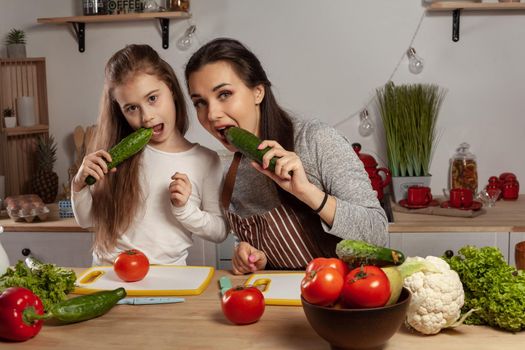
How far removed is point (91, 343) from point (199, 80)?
30.4 inches

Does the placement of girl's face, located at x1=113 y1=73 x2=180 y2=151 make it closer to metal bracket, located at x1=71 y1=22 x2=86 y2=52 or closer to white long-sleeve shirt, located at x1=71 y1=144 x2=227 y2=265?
white long-sleeve shirt, located at x1=71 y1=144 x2=227 y2=265

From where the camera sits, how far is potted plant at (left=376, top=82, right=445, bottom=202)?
298 cm

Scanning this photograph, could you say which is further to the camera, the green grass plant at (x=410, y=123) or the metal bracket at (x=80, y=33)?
the metal bracket at (x=80, y=33)

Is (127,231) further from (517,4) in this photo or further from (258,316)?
(517,4)

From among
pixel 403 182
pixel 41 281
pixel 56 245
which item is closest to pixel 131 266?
pixel 41 281

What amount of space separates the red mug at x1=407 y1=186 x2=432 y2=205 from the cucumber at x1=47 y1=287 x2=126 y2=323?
175 cm

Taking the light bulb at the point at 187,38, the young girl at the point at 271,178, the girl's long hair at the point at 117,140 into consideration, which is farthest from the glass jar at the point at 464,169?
the girl's long hair at the point at 117,140

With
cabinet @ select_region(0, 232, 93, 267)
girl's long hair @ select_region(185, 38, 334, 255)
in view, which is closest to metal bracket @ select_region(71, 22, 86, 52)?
cabinet @ select_region(0, 232, 93, 267)

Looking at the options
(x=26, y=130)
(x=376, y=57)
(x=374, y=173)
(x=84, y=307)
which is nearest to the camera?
(x=84, y=307)

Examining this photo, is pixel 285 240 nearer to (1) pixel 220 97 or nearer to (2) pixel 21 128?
(1) pixel 220 97

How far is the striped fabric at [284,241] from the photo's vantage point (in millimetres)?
1794

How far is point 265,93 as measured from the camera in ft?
6.05

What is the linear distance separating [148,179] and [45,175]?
143 cm

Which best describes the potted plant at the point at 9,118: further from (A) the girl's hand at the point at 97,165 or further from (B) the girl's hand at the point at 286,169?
(B) the girl's hand at the point at 286,169
